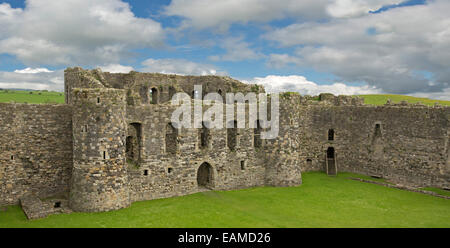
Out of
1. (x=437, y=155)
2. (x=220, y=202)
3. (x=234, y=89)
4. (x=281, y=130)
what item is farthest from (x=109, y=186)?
(x=437, y=155)

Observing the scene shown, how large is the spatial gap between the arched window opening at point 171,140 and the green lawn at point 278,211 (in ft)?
11.1

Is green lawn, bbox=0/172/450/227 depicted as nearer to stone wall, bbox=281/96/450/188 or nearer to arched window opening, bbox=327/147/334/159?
stone wall, bbox=281/96/450/188

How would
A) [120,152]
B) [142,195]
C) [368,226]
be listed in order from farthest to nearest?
[142,195], [120,152], [368,226]

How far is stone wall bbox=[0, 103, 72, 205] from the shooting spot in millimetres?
20875

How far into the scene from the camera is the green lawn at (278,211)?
62.2 ft

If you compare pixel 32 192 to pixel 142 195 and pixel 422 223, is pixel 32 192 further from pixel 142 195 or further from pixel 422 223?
pixel 422 223

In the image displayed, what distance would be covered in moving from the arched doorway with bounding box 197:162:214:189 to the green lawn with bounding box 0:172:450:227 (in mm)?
1038

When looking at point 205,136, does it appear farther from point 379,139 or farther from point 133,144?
point 379,139

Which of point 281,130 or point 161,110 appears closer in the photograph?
point 161,110

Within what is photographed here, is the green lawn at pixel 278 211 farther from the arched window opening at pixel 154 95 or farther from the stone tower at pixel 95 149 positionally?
the arched window opening at pixel 154 95

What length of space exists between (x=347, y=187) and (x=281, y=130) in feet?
22.1

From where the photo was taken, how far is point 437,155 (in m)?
27.0

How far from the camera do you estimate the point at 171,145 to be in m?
25.2

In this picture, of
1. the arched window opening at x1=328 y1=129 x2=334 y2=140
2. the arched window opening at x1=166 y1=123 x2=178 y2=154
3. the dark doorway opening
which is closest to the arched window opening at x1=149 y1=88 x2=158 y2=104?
the dark doorway opening
